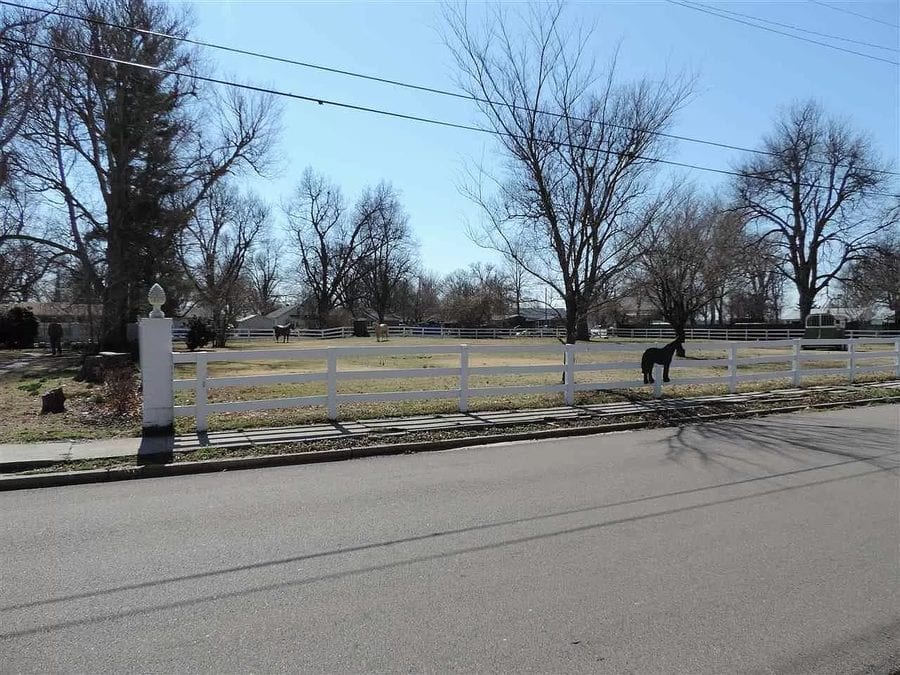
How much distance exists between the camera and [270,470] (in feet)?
24.5

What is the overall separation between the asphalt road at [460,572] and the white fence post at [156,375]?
7.60 ft

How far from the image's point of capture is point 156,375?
8.96 meters

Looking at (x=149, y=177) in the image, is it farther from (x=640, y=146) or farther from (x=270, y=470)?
(x=270, y=470)

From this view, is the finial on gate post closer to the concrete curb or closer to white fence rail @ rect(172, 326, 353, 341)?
the concrete curb

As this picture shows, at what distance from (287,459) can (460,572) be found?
14.0 feet

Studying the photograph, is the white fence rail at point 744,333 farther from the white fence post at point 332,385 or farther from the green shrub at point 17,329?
the green shrub at point 17,329

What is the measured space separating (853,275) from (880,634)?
201ft

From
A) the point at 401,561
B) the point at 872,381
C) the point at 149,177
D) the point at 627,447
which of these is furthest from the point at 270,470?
the point at 149,177

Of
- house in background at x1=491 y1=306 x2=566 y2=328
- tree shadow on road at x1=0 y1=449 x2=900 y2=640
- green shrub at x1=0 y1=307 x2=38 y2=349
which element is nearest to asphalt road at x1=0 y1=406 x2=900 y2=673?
tree shadow on road at x1=0 y1=449 x2=900 y2=640

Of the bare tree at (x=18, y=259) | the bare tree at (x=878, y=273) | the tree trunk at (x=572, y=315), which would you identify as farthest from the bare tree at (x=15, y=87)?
the bare tree at (x=878, y=273)

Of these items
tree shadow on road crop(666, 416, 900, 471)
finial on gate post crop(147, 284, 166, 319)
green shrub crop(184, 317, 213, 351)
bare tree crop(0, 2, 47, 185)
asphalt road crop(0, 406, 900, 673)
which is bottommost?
tree shadow on road crop(666, 416, 900, 471)

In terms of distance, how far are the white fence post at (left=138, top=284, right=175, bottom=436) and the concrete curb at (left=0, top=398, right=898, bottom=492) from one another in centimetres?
191

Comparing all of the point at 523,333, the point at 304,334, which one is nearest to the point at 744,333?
the point at 523,333

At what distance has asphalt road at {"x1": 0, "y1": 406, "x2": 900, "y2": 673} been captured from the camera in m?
3.20
